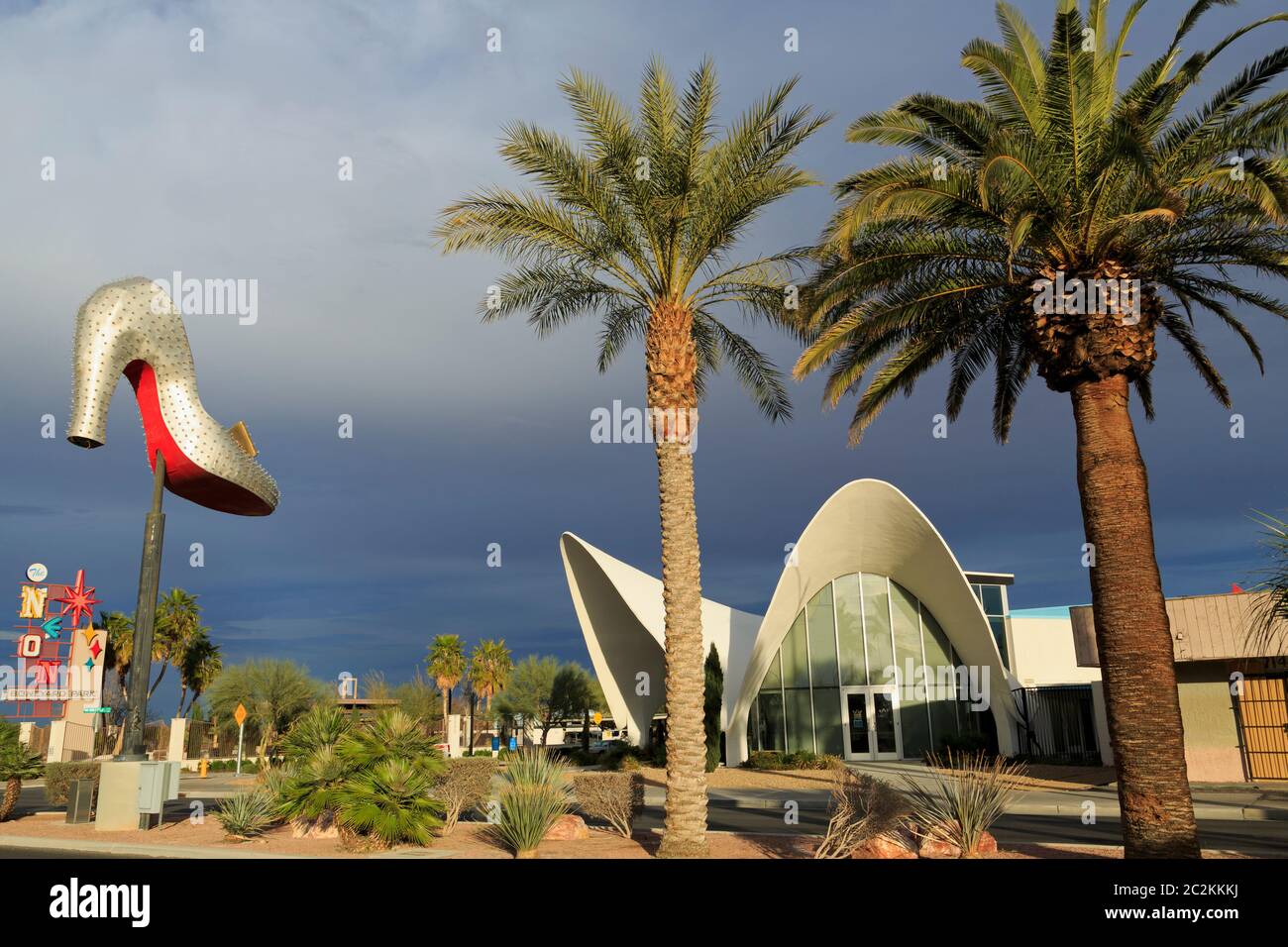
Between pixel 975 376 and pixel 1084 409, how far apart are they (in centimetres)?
415

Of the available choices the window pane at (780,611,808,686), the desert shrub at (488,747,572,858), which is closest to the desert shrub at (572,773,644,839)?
the desert shrub at (488,747,572,858)

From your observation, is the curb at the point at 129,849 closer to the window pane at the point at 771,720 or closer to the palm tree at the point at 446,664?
the window pane at the point at 771,720

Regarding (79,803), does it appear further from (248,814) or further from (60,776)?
(248,814)

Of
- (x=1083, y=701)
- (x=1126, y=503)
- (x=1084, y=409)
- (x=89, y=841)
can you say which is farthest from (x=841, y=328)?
(x=1083, y=701)

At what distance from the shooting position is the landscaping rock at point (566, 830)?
13.4 metres

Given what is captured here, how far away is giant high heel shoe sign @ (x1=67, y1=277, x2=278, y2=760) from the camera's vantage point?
53.5 feet

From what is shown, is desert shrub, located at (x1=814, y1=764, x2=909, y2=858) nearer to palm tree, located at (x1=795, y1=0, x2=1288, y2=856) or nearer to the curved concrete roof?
palm tree, located at (x1=795, y1=0, x2=1288, y2=856)

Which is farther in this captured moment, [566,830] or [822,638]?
[822,638]

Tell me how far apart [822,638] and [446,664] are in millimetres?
28921

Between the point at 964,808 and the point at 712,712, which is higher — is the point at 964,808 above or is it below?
below

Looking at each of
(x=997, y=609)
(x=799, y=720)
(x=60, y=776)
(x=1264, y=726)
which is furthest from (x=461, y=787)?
(x=997, y=609)

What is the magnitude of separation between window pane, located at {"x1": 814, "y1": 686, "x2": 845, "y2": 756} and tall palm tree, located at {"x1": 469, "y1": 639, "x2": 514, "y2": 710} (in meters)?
31.1

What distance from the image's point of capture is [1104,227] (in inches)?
458
